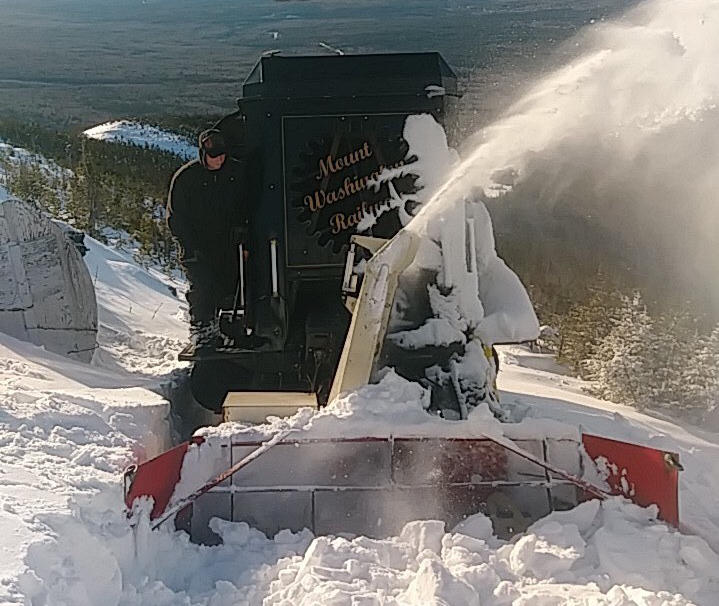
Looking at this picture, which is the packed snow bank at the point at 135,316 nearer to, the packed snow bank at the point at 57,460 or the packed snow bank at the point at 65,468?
the packed snow bank at the point at 65,468

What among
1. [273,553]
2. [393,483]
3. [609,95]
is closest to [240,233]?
[609,95]

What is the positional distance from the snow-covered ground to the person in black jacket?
1.82m

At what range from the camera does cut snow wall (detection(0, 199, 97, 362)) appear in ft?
27.6

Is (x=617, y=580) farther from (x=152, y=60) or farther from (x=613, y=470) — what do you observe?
(x=152, y=60)

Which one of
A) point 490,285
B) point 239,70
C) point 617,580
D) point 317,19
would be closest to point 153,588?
point 617,580

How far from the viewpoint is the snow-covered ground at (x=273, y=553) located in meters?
3.13

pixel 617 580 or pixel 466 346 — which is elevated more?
pixel 466 346

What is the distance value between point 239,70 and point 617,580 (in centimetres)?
1026

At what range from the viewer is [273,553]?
3.77 meters

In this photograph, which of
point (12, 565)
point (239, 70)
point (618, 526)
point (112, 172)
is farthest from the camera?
point (112, 172)

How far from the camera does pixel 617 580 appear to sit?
3.38m

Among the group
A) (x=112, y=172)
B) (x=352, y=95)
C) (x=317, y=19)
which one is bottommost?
(x=112, y=172)

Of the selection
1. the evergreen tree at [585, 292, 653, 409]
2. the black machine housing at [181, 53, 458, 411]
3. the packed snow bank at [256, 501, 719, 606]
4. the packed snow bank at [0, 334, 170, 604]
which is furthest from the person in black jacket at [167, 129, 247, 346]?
the evergreen tree at [585, 292, 653, 409]

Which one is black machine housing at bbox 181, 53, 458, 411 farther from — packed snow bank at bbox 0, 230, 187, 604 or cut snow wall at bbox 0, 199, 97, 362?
cut snow wall at bbox 0, 199, 97, 362
